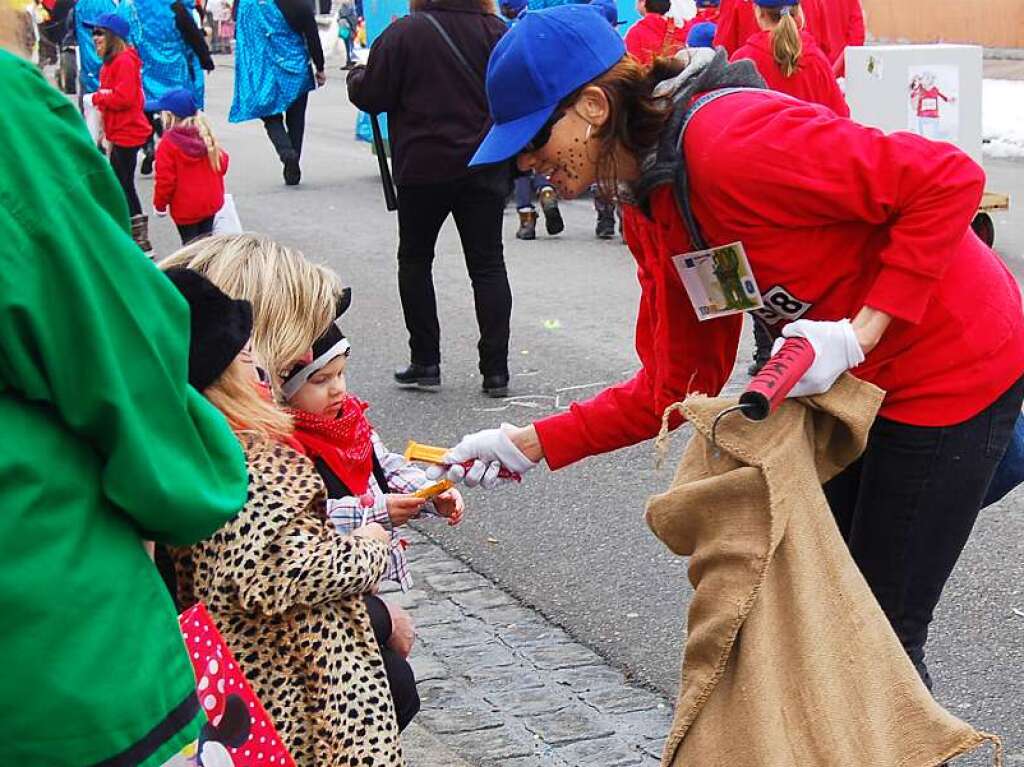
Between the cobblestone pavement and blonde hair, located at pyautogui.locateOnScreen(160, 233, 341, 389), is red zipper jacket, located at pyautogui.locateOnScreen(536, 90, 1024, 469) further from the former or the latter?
the cobblestone pavement

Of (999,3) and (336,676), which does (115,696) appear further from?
(999,3)

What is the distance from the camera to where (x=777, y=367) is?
2.56 m

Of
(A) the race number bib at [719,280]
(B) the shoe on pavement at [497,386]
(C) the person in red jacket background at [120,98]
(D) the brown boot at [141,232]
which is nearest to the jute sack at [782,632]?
(A) the race number bib at [719,280]

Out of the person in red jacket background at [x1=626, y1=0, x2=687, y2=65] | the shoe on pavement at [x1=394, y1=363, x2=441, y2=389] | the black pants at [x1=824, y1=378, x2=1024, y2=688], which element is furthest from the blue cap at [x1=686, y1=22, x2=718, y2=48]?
the black pants at [x1=824, y1=378, x2=1024, y2=688]

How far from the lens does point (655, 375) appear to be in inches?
125

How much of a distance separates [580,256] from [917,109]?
2267 millimetres

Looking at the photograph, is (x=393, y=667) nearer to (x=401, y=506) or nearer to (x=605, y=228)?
(x=401, y=506)

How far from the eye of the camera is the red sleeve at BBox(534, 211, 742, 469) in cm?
311

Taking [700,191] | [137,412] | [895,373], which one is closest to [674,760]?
[895,373]

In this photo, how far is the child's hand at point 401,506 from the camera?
10.3 ft

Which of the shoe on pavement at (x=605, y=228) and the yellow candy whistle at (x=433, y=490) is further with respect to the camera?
the shoe on pavement at (x=605, y=228)

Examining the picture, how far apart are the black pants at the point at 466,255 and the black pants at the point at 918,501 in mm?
4150

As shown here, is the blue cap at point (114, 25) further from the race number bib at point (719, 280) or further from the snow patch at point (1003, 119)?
the race number bib at point (719, 280)

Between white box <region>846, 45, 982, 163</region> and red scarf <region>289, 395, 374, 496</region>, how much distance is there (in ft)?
22.5
